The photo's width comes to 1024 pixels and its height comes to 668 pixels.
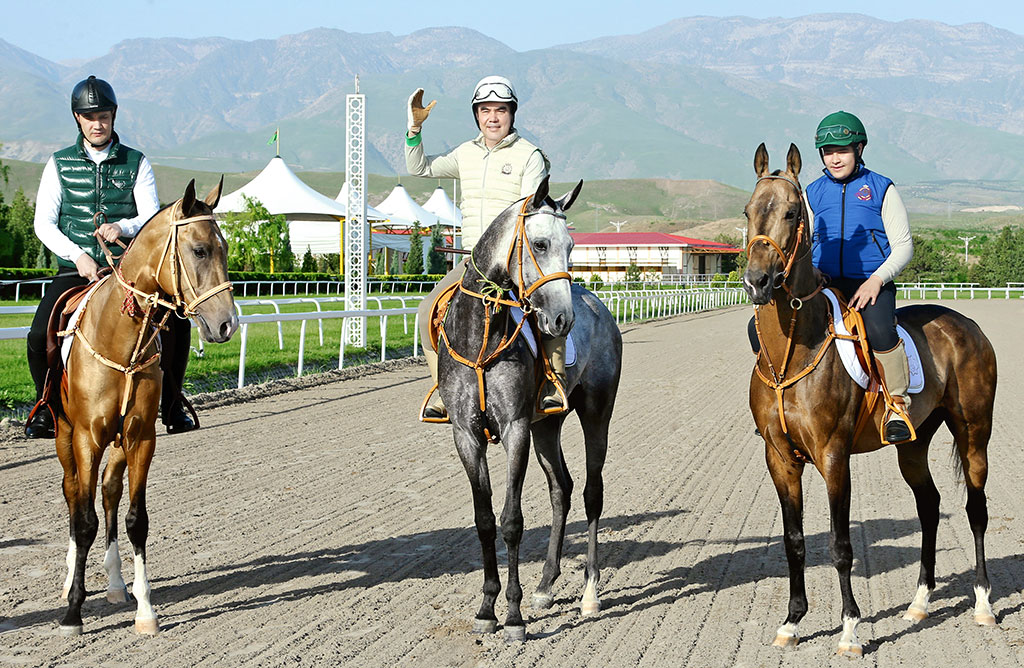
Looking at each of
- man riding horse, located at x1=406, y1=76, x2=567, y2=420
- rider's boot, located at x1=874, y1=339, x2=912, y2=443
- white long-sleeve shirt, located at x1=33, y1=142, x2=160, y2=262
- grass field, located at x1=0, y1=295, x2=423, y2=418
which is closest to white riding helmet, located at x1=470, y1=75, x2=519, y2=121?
man riding horse, located at x1=406, y1=76, x2=567, y2=420

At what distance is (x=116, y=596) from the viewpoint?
529 cm

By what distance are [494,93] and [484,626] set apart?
273cm

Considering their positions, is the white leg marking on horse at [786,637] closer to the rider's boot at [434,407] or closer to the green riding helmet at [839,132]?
the rider's boot at [434,407]

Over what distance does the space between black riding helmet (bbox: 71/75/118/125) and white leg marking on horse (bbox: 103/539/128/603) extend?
2.20m

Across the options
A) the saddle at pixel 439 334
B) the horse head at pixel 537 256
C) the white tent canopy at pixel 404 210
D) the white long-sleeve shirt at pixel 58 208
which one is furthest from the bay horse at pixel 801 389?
the white tent canopy at pixel 404 210

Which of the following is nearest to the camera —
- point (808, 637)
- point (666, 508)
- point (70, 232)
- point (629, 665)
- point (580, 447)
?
point (629, 665)

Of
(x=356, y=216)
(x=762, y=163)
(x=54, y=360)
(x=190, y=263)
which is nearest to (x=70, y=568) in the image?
(x=54, y=360)

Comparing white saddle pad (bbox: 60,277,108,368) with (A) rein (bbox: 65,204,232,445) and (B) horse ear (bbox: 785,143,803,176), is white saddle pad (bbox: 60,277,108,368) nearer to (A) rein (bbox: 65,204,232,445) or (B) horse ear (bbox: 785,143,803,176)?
(A) rein (bbox: 65,204,232,445)

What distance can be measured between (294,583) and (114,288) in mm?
1844

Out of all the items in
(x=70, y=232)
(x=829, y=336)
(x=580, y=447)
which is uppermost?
(x=70, y=232)

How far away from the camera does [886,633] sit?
5.00 metres

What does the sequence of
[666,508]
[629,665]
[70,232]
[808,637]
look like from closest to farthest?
[629,665] < [808,637] < [70,232] < [666,508]

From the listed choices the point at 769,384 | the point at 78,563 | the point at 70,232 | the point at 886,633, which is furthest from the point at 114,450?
the point at 886,633

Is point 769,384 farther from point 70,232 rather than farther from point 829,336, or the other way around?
point 70,232
